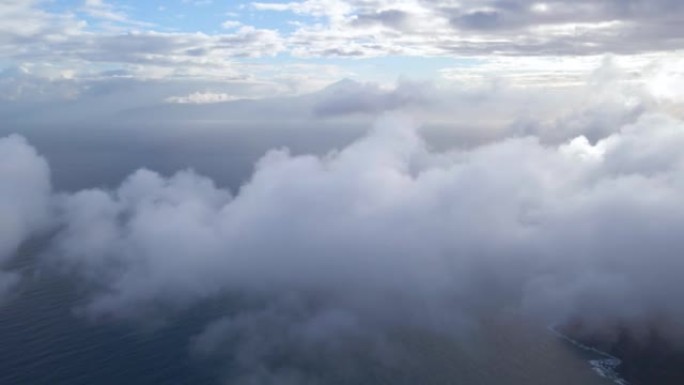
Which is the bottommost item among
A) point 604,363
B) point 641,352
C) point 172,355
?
point 641,352

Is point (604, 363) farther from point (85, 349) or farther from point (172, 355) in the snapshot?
point (85, 349)

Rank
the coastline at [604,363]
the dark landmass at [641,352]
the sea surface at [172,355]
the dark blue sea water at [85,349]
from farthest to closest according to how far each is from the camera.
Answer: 1. the dark landmass at [641,352]
2. the coastline at [604,363]
3. the sea surface at [172,355]
4. the dark blue sea water at [85,349]

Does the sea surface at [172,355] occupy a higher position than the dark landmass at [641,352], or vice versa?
the sea surface at [172,355]

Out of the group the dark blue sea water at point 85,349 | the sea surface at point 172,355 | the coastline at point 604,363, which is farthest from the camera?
the coastline at point 604,363

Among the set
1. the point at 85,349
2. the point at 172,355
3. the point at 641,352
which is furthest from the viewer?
the point at 641,352

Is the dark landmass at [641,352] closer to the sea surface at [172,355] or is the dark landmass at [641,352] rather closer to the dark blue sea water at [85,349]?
the sea surface at [172,355]

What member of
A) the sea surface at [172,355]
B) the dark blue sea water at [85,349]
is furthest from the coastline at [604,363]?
the dark blue sea water at [85,349]

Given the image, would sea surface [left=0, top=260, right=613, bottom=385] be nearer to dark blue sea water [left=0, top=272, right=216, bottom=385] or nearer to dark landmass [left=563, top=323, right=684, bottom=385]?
dark blue sea water [left=0, top=272, right=216, bottom=385]

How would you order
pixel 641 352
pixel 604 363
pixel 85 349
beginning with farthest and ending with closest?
pixel 641 352 → pixel 604 363 → pixel 85 349

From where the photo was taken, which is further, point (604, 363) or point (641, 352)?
point (641, 352)

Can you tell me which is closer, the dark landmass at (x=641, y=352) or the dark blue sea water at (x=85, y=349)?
the dark blue sea water at (x=85, y=349)

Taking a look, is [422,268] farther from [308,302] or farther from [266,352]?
[266,352]

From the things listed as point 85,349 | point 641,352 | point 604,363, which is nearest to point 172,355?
point 85,349

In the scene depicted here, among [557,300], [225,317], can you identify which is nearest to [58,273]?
[225,317]
